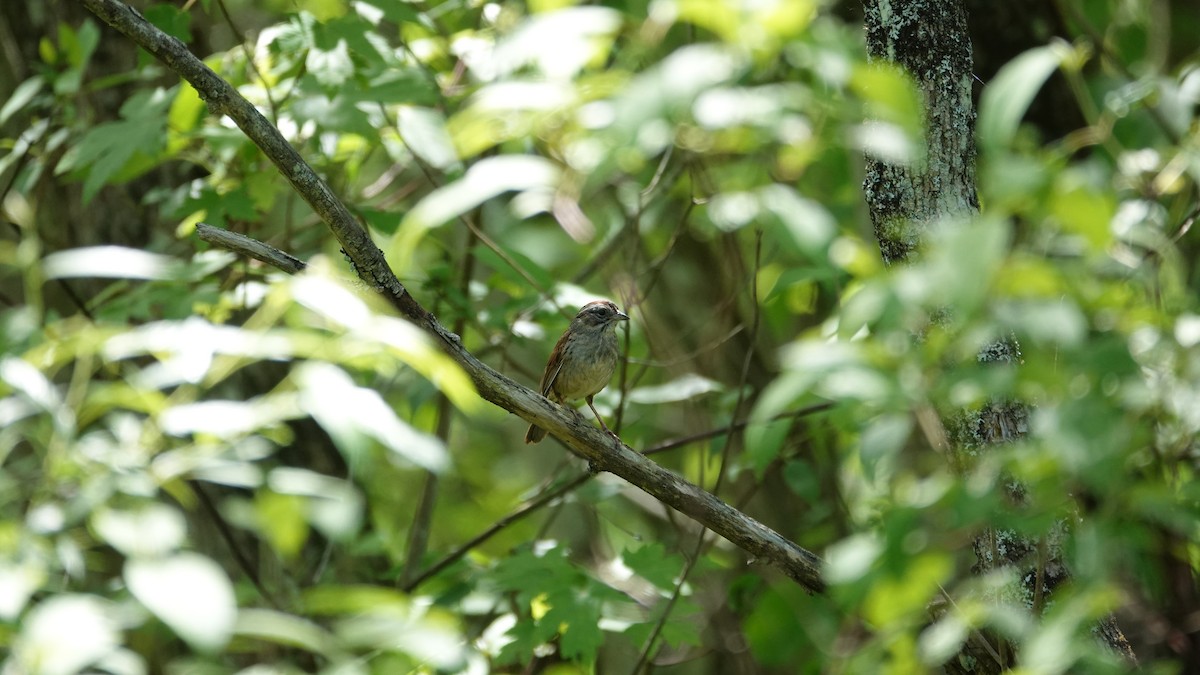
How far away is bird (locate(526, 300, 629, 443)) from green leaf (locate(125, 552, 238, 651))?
428cm

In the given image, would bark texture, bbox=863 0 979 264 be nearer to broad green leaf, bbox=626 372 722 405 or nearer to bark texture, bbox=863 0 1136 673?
bark texture, bbox=863 0 1136 673

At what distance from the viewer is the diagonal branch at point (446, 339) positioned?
335 centimetres

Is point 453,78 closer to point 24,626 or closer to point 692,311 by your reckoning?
point 692,311

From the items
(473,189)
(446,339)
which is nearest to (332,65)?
(446,339)

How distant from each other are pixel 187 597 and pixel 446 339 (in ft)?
6.83

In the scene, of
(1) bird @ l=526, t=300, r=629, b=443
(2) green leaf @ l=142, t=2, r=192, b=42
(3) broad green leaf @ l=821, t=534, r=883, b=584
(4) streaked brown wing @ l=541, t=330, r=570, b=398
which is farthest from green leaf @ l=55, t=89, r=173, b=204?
(3) broad green leaf @ l=821, t=534, r=883, b=584

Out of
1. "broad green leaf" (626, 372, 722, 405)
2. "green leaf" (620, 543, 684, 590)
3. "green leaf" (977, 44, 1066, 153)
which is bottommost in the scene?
"green leaf" (620, 543, 684, 590)

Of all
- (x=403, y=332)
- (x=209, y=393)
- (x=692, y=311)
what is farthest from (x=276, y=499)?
(x=692, y=311)

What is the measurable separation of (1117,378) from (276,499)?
134cm

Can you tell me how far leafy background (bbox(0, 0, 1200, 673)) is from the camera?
5.01ft

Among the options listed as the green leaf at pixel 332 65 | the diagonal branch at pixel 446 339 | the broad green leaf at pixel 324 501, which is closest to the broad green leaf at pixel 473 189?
the broad green leaf at pixel 324 501

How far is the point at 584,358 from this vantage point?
6004 millimetres

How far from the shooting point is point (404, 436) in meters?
1.50

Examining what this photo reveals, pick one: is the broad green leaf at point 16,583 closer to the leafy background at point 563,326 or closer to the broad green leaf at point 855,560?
the leafy background at point 563,326
